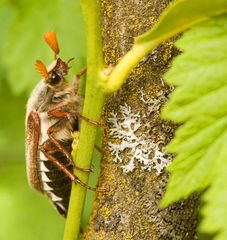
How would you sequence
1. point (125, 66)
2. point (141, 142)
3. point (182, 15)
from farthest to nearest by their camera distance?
point (141, 142)
point (125, 66)
point (182, 15)

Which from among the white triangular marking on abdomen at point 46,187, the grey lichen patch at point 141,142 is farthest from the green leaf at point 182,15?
the white triangular marking on abdomen at point 46,187

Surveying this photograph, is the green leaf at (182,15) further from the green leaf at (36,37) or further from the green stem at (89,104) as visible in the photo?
the green leaf at (36,37)

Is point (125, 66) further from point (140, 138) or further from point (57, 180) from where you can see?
point (57, 180)

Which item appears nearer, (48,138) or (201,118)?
(201,118)

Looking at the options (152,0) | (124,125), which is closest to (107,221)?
(124,125)

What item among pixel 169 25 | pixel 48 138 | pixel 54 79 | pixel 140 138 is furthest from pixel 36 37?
pixel 169 25

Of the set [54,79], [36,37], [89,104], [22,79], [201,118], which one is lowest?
[201,118]

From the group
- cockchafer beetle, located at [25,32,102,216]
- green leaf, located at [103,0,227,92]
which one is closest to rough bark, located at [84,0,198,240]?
green leaf, located at [103,0,227,92]
